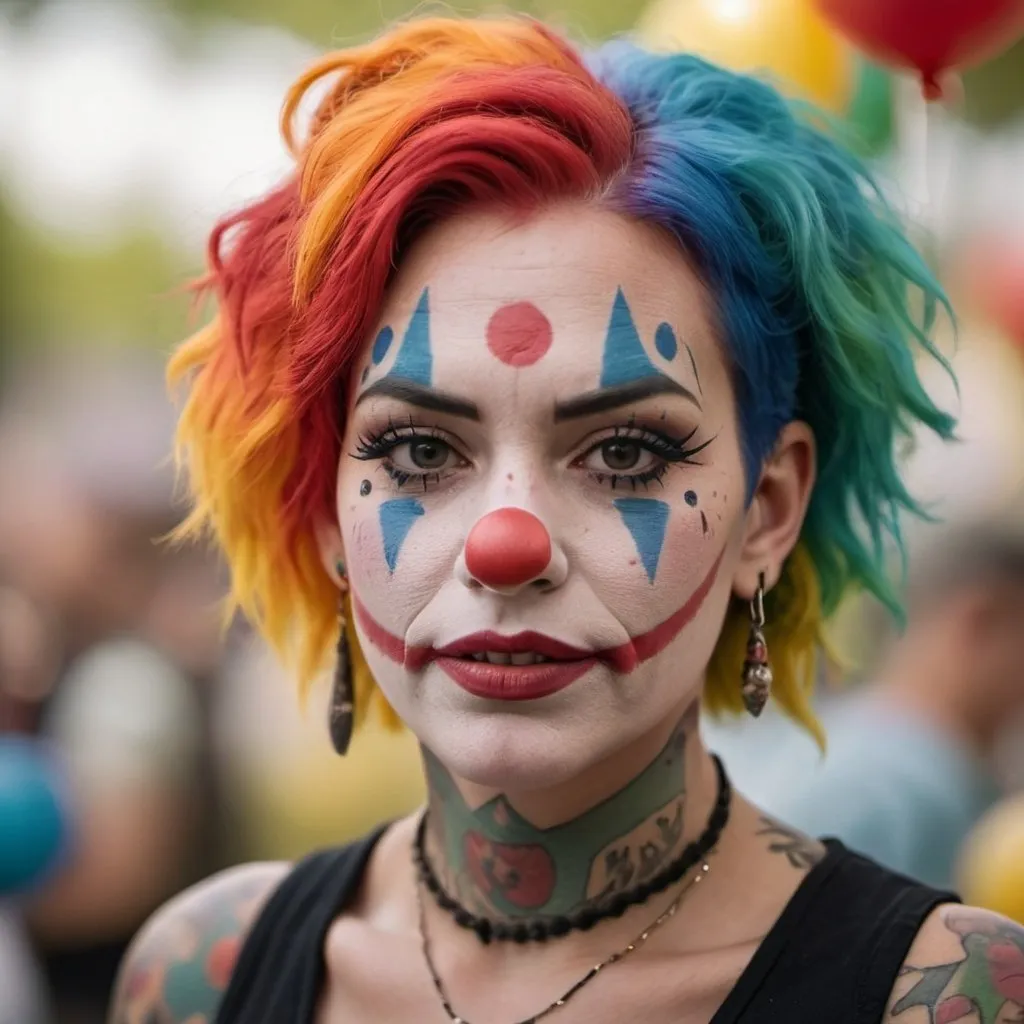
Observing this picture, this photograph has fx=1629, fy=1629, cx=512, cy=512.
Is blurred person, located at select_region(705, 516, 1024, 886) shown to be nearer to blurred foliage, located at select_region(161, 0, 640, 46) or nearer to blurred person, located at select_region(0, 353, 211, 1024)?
blurred person, located at select_region(0, 353, 211, 1024)

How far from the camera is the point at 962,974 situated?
6.85 feet

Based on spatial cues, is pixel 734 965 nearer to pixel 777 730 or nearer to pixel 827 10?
pixel 827 10

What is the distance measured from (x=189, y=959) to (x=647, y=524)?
3.55 feet

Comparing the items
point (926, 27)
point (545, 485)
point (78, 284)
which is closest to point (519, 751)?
point (545, 485)

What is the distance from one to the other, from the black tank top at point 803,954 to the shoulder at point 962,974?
Answer: 0.02 metres

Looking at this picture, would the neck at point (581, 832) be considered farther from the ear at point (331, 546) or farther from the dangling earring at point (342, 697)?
the ear at point (331, 546)

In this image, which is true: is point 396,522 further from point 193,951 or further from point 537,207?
point 193,951

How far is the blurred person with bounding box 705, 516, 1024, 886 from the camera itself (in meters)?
3.58

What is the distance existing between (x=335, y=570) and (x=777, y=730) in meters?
1.99

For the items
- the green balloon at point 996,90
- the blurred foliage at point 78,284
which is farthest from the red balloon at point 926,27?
the blurred foliage at point 78,284

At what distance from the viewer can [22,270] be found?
474 inches

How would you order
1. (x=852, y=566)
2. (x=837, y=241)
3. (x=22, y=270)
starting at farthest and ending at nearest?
(x=22, y=270), (x=852, y=566), (x=837, y=241)

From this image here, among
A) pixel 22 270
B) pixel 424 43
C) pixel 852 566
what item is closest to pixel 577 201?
pixel 424 43

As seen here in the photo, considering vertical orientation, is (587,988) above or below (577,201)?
below
